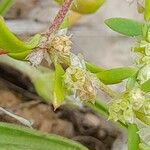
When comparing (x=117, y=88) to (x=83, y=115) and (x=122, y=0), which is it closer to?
(x=83, y=115)

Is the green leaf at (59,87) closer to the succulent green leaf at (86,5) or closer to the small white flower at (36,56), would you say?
the small white flower at (36,56)

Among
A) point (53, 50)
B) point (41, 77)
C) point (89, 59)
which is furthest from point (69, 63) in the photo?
point (89, 59)

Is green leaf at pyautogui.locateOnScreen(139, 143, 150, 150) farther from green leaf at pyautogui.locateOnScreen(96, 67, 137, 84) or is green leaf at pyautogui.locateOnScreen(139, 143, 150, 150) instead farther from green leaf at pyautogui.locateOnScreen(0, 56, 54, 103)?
green leaf at pyautogui.locateOnScreen(0, 56, 54, 103)

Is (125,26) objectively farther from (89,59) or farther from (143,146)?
(89,59)

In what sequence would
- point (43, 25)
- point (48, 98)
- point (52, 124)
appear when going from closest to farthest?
point (48, 98) → point (52, 124) → point (43, 25)

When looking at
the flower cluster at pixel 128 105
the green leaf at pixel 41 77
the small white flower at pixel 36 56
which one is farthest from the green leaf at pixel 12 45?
the green leaf at pixel 41 77

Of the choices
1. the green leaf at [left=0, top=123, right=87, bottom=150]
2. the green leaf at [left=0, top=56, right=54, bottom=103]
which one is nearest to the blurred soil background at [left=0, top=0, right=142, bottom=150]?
the green leaf at [left=0, top=56, right=54, bottom=103]

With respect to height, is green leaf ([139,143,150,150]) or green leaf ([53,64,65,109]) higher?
green leaf ([53,64,65,109])

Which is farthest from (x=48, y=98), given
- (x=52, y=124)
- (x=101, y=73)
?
(x=101, y=73)
